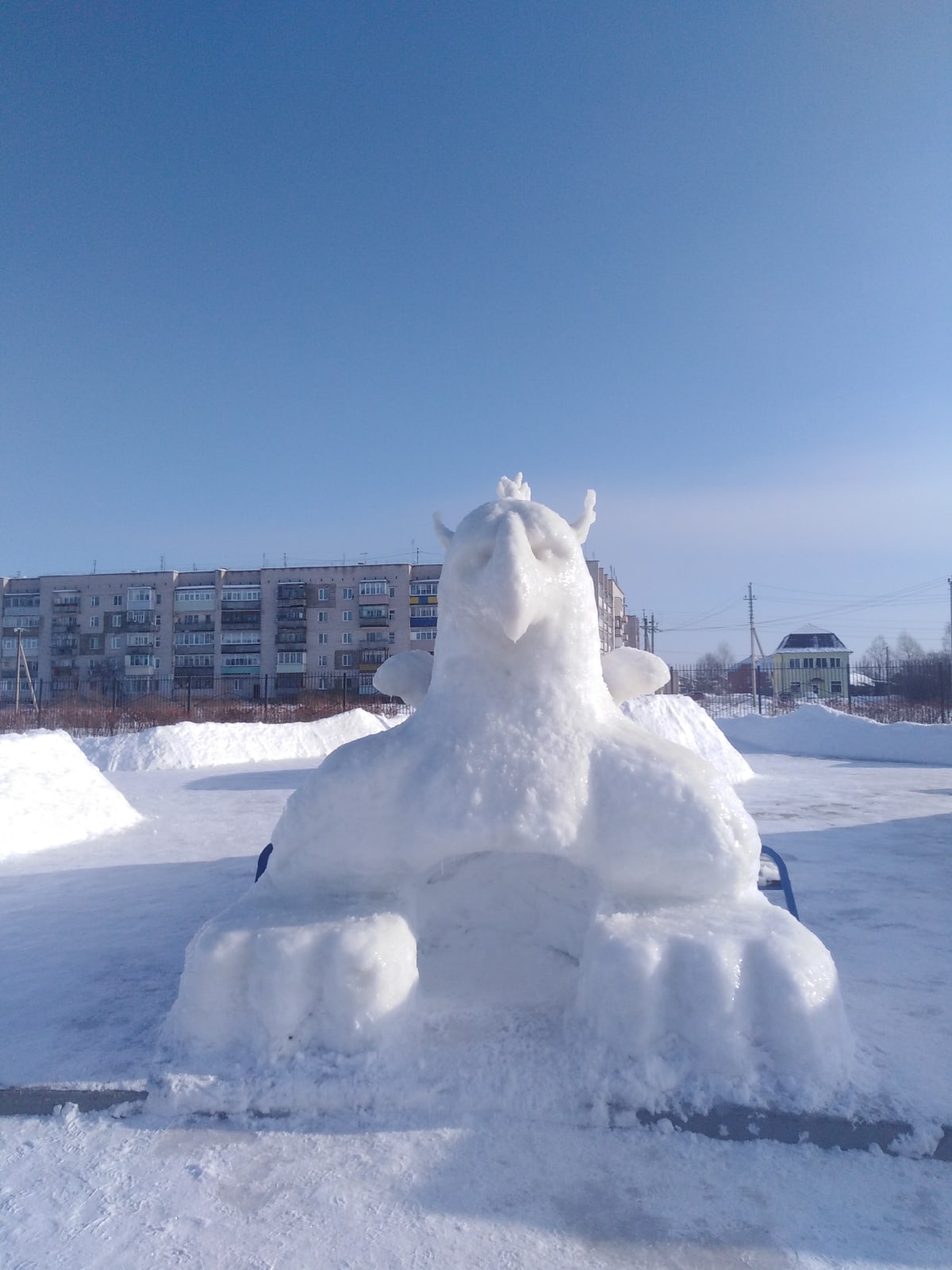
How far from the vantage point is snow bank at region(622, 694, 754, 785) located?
12320 mm

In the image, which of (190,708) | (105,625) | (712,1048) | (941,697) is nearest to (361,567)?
(105,625)

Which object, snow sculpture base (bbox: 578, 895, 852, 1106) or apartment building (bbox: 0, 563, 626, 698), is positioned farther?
apartment building (bbox: 0, 563, 626, 698)

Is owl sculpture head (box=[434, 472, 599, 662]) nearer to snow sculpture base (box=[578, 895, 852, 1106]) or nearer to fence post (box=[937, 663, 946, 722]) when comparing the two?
snow sculpture base (box=[578, 895, 852, 1106])

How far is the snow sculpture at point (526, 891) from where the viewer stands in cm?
248

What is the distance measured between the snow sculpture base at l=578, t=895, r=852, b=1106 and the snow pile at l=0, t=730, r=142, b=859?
6480 millimetres

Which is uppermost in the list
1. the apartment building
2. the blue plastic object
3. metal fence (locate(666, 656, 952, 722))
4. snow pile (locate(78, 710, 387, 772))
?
the apartment building

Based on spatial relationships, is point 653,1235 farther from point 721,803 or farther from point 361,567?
point 361,567

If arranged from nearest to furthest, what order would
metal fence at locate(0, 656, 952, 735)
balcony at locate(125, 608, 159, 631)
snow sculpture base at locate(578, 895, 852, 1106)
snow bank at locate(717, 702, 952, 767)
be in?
snow sculpture base at locate(578, 895, 852, 1106) < snow bank at locate(717, 702, 952, 767) < metal fence at locate(0, 656, 952, 735) < balcony at locate(125, 608, 159, 631)

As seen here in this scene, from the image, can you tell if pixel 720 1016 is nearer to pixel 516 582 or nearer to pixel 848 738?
pixel 516 582

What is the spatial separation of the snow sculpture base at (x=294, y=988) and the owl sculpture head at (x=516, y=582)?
114 cm

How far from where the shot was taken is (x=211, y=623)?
4044 cm

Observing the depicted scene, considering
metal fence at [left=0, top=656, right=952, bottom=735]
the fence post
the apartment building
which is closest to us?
metal fence at [left=0, top=656, right=952, bottom=735]

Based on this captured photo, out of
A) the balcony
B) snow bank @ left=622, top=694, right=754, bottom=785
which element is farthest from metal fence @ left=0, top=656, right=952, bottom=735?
the balcony

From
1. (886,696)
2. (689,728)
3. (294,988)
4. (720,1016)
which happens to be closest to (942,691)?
(886,696)
